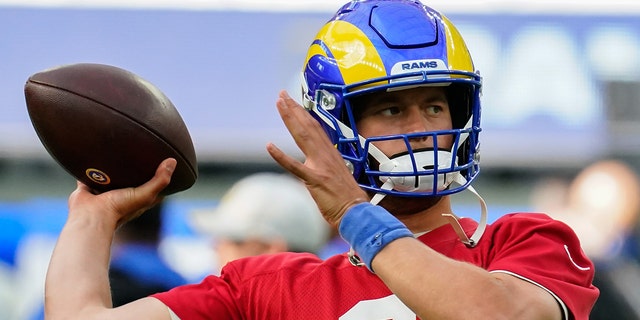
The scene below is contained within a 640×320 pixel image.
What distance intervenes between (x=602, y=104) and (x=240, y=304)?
5324 millimetres

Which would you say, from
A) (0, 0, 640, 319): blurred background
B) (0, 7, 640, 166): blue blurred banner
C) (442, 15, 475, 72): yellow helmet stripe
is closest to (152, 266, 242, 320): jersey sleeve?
(442, 15, 475, 72): yellow helmet stripe

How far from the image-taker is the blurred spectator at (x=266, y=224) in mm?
4965

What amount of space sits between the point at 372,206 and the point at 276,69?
5194 millimetres

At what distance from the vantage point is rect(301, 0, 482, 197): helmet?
2.67m

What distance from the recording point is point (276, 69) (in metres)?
7.62

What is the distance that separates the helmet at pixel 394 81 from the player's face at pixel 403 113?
0.04 metres

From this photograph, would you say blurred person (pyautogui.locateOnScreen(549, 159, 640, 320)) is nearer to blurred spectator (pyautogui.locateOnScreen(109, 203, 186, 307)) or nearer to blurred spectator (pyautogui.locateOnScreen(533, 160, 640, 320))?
blurred spectator (pyautogui.locateOnScreen(533, 160, 640, 320))

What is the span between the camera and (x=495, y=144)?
760 cm

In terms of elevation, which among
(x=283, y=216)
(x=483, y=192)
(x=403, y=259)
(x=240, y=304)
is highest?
(x=403, y=259)

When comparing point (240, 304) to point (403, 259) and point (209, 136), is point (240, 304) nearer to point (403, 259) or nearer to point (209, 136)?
point (403, 259)

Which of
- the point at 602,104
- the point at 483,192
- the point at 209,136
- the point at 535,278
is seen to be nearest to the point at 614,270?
the point at 483,192

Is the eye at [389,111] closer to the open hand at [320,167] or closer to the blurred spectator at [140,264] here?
the open hand at [320,167]

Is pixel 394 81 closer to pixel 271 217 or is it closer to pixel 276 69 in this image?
pixel 271 217

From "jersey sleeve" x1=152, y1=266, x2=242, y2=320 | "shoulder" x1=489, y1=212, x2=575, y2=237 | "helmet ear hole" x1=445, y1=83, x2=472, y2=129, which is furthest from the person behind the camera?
"helmet ear hole" x1=445, y1=83, x2=472, y2=129
